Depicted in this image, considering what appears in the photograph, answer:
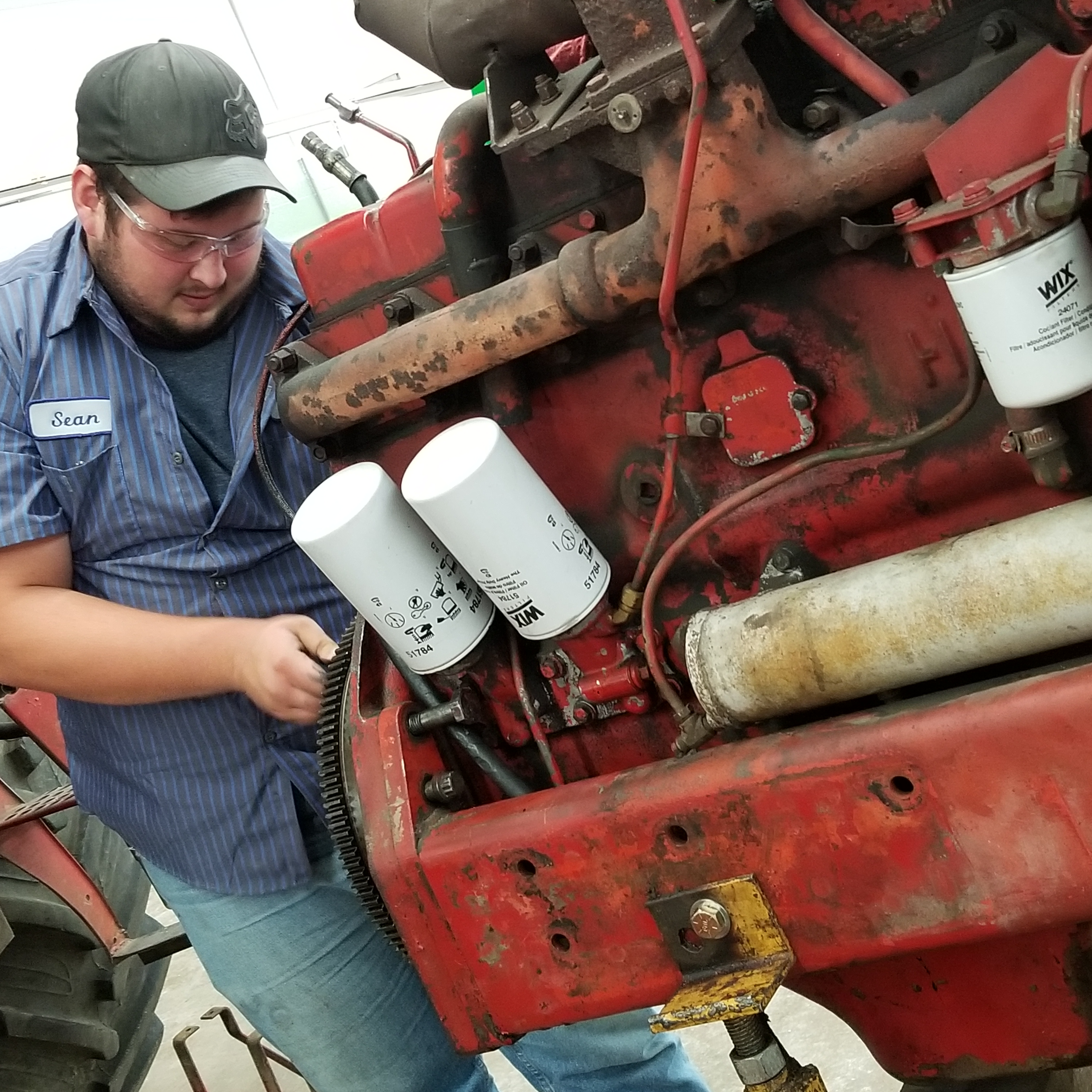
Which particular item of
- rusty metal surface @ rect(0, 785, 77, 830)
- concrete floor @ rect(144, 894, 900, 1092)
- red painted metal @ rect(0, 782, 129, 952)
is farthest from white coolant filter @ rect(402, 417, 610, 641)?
red painted metal @ rect(0, 782, 129, 952)

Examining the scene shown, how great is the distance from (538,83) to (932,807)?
0.78 meters

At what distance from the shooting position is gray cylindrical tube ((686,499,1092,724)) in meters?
0.95

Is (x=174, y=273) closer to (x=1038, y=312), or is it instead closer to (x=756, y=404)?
(x=756, y=404)

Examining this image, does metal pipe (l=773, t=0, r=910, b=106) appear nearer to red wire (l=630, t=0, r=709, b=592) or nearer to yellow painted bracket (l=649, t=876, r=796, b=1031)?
red wire (l=630, t=0, r=709, b=592)

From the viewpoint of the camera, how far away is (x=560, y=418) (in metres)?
1.32

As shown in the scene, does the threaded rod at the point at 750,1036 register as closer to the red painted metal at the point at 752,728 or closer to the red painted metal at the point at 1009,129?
the red painted metal at the point at 752,728

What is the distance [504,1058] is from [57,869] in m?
1.18

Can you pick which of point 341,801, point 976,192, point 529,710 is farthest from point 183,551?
point 976,192

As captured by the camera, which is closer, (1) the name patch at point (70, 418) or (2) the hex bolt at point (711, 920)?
(2) the hex bolt at point (711, 920)

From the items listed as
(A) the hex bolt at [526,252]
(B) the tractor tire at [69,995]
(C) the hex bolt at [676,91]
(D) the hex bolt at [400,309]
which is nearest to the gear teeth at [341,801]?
(D) the hex bolt at [400,309]

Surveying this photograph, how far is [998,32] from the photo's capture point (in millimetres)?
973

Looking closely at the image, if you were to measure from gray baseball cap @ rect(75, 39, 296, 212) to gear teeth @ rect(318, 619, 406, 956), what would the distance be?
681mm

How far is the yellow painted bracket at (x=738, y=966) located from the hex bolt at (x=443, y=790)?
0.31 m

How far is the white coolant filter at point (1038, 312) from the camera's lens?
903 millimetres
